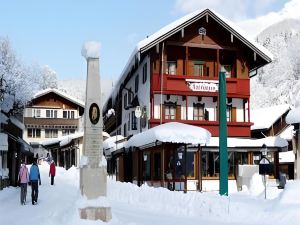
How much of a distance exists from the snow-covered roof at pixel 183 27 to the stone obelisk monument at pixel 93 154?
1768 cm

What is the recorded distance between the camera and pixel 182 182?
85.3 feet

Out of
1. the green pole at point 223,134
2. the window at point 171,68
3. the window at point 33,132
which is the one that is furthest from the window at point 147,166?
the window at point 33,132

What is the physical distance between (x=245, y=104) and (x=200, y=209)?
816 inches

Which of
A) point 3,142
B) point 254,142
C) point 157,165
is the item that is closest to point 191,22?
point 254,142

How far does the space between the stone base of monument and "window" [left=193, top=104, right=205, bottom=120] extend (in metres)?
21.1

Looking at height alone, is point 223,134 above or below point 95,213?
above

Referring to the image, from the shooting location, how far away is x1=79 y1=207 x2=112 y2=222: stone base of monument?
→ 13.6 m

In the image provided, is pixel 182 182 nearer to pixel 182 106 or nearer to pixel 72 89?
pixel 182 106

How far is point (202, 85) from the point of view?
33.7 meters

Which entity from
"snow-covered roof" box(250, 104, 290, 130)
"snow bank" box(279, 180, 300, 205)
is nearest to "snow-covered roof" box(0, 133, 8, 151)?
"snow bank" box(279, 180, 300, 205)

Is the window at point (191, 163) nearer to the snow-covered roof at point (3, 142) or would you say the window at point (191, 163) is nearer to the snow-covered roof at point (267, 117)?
the snow-covered roof at point (3, 142)

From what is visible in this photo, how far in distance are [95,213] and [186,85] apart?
20590mm

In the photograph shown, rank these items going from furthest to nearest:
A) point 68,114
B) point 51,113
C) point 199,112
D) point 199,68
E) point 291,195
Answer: point 68,114 < point 51,113 < point 199,68 < point 199,112 < point 291,195

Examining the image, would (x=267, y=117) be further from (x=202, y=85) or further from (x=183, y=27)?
(x=183, y=27)
